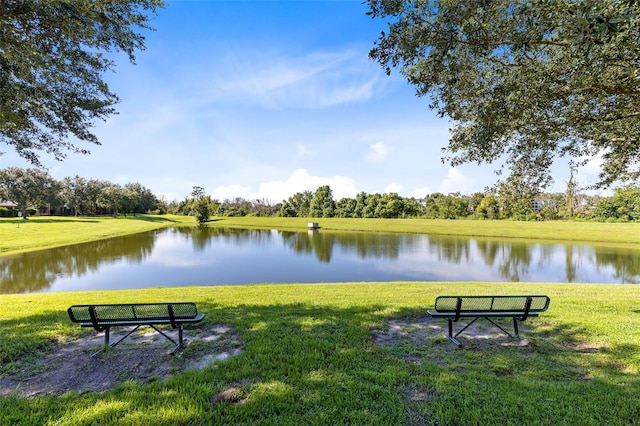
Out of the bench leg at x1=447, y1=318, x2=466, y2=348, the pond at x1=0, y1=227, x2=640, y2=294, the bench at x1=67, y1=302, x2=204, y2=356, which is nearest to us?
the bench at x1=67, y1=302, x2=204, y2=356

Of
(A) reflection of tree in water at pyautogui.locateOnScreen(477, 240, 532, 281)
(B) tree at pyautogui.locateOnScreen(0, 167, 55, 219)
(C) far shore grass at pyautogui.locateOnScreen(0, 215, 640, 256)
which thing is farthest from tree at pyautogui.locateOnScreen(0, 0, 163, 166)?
(B) tree at pyautogui.locateOnScreen(0, 167, 55, 219)

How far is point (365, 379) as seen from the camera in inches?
121

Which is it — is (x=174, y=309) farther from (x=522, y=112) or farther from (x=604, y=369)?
(x=522, y=112)

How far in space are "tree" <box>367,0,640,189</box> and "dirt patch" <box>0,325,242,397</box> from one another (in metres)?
4.59

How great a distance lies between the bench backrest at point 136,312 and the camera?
150 inches

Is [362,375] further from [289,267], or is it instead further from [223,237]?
[223,237]

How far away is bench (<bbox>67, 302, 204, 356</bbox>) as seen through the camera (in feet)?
12.3

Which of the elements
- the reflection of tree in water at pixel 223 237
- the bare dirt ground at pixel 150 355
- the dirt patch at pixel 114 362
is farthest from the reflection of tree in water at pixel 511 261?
the reflection of tree in water at pixel 223 237

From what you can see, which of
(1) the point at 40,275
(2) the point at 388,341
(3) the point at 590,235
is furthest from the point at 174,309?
(3) the point at 590,235

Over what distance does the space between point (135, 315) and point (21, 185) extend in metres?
56.6

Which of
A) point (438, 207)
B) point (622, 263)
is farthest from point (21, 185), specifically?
point (438, 207)

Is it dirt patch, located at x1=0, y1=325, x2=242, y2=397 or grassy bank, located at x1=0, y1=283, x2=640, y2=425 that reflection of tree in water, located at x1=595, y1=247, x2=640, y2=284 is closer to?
grassy bank, located at x1=0, y1=283, x2=640, y2=425

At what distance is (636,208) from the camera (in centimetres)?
4238

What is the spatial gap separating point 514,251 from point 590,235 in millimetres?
16941
